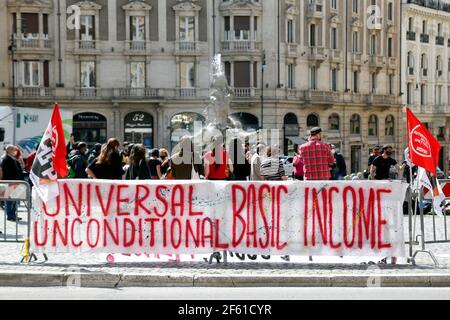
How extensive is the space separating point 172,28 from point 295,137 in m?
10.7

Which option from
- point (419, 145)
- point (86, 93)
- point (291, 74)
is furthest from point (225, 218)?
point (291, 74)

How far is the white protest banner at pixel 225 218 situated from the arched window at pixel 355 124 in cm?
4585

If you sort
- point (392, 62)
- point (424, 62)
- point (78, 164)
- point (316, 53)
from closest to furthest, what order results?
point (78, 164), point (316, 53), point (392, 62), point (424, 62)

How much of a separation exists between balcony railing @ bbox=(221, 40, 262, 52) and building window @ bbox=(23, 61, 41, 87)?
11.7 m

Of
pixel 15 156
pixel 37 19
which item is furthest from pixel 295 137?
pixel 15 156

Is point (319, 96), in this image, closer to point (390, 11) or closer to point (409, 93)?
point (390, 11)

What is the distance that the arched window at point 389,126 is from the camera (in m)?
60.9

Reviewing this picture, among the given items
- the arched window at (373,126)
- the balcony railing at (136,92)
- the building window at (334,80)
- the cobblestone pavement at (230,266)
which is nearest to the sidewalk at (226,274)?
the cobblestone pavement at (230,266)

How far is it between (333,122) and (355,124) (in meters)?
3.02

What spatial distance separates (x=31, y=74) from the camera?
4816 cm

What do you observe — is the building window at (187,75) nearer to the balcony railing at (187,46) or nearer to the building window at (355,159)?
the balcony railing at (187,46)

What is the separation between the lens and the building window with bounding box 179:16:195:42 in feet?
162
